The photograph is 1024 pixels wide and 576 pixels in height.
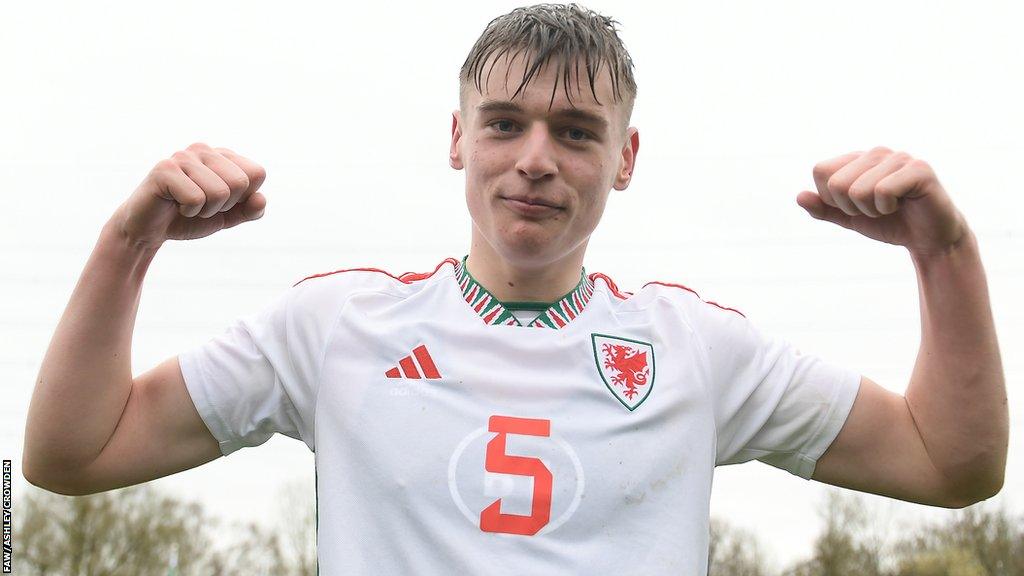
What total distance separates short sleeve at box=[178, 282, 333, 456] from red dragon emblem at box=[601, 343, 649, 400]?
0.78m

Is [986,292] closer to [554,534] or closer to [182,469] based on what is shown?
[554,534]

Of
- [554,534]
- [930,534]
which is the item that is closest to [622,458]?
[554,534]

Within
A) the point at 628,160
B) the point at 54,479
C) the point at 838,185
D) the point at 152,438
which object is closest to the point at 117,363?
the point at 152,438

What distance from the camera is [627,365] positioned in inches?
120

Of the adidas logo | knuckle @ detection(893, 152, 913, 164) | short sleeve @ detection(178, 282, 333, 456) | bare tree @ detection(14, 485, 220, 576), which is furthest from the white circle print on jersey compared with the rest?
bare tree @ detection(14, 485, 220, 576)

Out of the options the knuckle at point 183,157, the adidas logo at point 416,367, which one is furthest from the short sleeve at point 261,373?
the knuckle at point 183,157

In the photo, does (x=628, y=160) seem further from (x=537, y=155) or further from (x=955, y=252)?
(x=955, y=252)

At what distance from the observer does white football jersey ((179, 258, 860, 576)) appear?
2756mm

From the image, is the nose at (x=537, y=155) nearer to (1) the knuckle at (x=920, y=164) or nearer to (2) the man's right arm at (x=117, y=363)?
(2) the man's right arm at (x=117, y=363)

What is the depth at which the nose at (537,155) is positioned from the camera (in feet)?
9.57

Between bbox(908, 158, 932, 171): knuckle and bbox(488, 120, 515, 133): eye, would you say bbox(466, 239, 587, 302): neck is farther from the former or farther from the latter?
bbox(908, 158, 932, 171): knuckle

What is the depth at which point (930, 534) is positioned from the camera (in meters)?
39.7

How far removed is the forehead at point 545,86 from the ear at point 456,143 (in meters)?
0.28

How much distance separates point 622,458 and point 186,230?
1.28 metres
